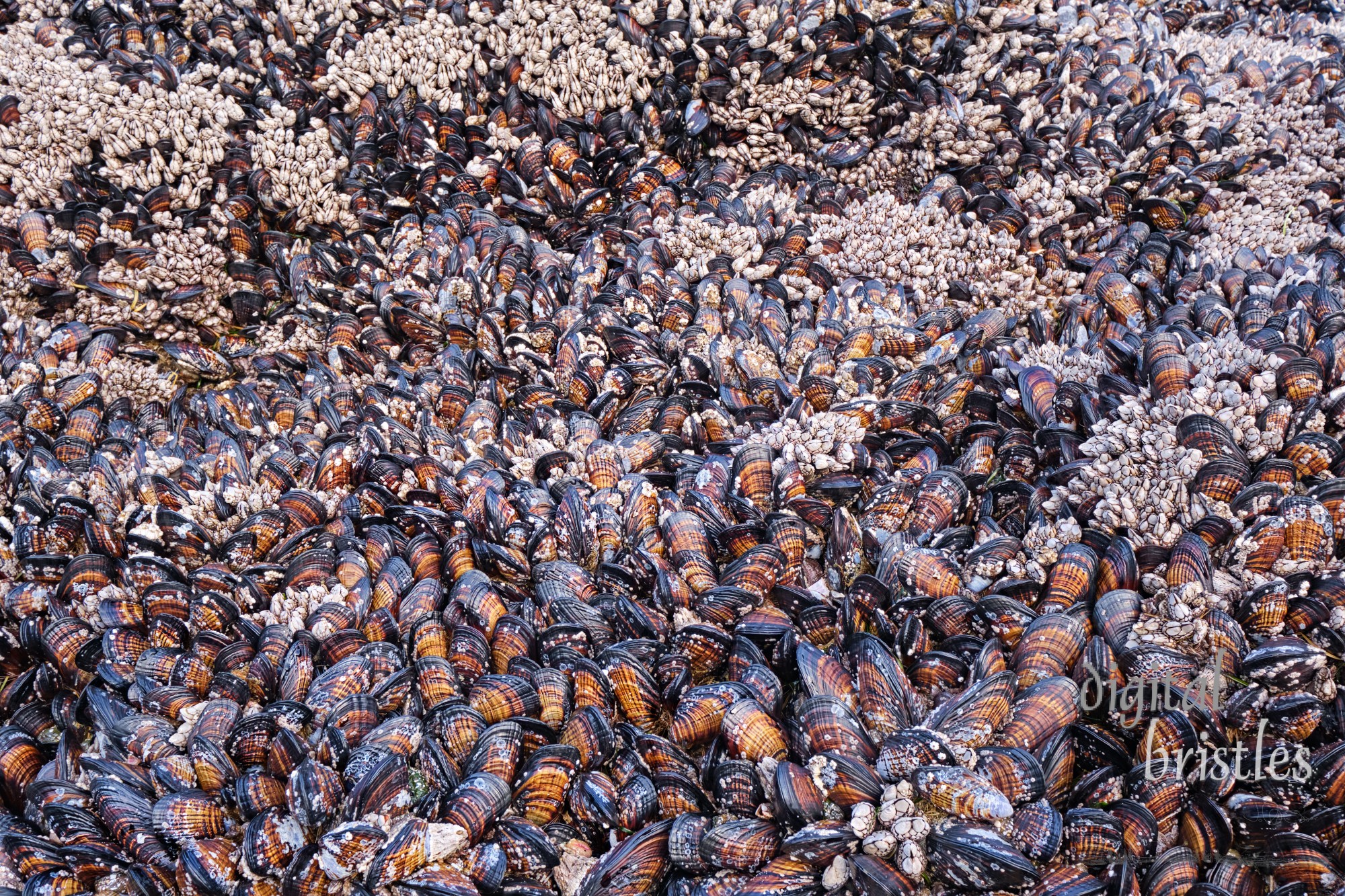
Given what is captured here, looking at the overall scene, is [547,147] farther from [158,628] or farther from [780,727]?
[780,727]

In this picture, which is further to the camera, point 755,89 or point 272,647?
point 755,89

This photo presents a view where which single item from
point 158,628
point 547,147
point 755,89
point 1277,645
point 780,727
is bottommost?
point 158,628

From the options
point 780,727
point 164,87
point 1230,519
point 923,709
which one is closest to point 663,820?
point 780,727

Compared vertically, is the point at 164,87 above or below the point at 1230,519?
above

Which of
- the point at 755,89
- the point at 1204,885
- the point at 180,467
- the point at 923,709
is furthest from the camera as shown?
the point at 755,89

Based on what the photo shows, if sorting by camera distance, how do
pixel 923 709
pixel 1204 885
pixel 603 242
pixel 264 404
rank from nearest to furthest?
1. pixel 1204 885
2. pixel 923 709
3. pixel 264 404
4. pixel 603 242

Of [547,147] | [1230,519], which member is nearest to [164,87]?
[547,147]

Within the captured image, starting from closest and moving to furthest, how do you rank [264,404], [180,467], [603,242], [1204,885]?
[1204,885] < [180,467] < [264,404] < [603,242]

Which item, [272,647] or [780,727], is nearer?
[780,727]

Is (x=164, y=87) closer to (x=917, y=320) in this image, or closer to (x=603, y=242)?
(x=603, y=242)
